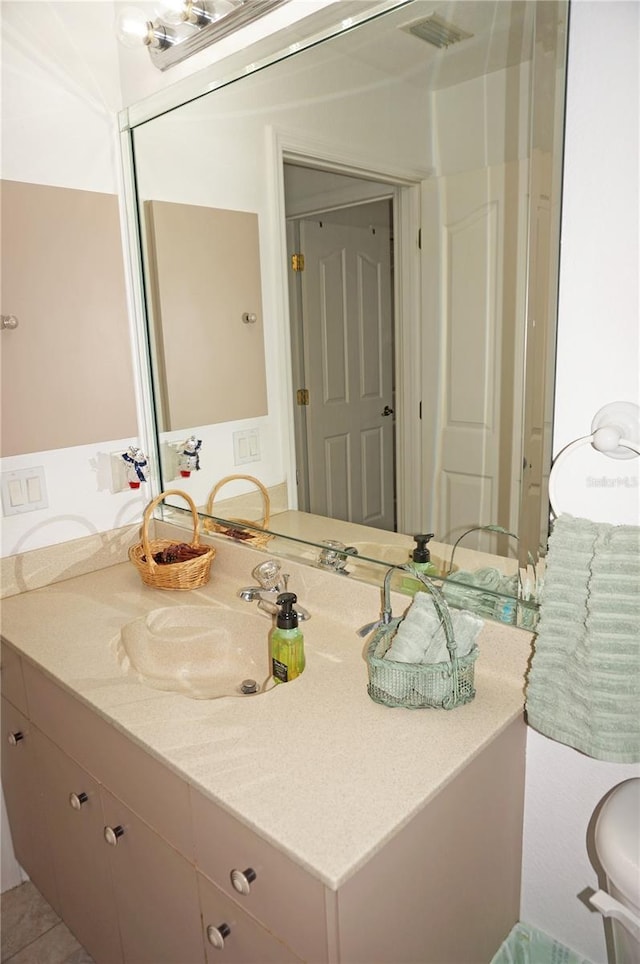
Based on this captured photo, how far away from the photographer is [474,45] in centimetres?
115

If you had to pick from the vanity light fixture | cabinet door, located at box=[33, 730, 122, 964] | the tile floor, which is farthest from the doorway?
the tile floor

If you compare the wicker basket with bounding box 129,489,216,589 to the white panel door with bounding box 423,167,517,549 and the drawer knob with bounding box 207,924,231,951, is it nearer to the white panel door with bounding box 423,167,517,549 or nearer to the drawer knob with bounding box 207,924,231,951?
the white panel door with bounding box 423,167,517,549

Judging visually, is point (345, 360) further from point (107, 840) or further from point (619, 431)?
point (107, 840)

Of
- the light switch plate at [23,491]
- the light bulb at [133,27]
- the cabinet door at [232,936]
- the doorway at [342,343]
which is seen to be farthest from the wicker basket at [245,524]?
the light bulb at [133,27]

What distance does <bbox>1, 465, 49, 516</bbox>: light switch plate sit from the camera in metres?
1.65

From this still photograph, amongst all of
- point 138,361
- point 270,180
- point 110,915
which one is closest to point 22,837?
point 110,915

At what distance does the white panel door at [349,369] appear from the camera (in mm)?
1374

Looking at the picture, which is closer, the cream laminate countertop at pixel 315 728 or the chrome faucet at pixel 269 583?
the cream laminate countertop at pixel 315 728

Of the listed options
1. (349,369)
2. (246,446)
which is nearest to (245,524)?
(246,446)

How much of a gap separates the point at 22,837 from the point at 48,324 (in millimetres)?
1302

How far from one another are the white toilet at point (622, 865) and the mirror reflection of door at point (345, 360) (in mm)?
657

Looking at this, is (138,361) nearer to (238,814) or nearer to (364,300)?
(364,300)

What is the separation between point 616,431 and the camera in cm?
103

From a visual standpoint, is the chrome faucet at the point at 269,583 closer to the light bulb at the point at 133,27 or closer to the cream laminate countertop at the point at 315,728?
the cream laminate countertop at the point at 315,728
